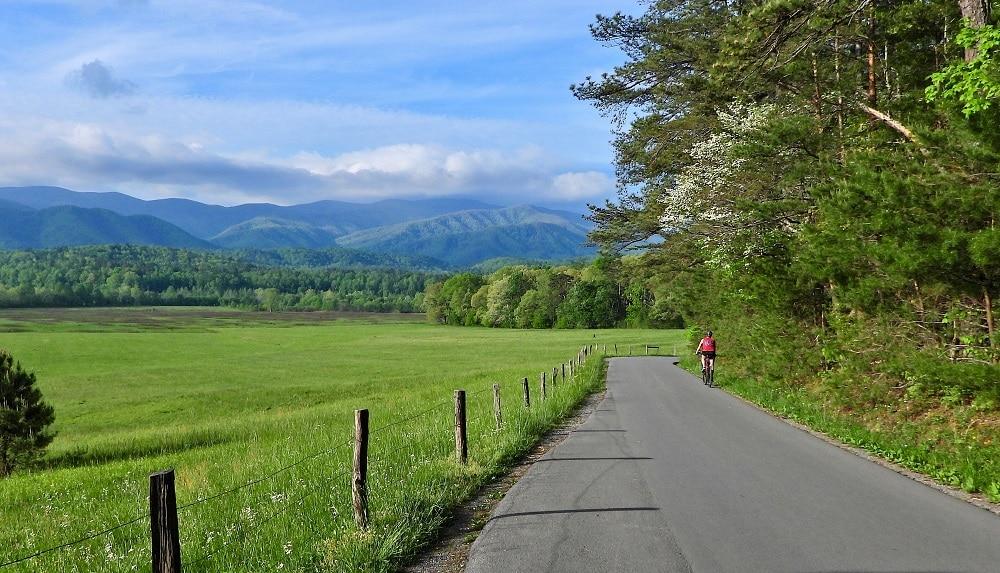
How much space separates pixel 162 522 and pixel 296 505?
→ 11.7 feet

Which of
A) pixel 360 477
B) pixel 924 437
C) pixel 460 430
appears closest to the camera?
pixel 360 477

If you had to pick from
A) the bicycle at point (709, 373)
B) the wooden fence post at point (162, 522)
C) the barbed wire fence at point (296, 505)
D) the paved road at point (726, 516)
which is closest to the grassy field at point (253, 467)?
the barbed wire fence at point (296, 505)

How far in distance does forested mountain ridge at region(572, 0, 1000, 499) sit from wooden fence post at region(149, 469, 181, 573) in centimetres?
882

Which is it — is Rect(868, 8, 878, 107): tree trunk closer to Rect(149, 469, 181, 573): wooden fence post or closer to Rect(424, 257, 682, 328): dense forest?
Rect(149, 469, 181, 573): wooden fence post

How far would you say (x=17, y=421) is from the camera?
17812 millimetres

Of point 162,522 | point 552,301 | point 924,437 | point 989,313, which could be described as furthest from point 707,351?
point 552,301

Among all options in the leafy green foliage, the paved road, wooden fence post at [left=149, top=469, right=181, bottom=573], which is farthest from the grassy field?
the leafy green foliage

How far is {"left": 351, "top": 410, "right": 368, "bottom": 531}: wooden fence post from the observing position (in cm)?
712

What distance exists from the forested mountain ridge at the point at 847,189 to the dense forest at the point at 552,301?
243ft

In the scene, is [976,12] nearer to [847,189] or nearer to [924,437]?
[847,189]

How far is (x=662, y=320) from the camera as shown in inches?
4277

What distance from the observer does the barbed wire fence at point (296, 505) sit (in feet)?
17.3

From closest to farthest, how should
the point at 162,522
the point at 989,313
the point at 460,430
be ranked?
1. the point at 162,522
2. the point at 989,313
3. the point at 460,430

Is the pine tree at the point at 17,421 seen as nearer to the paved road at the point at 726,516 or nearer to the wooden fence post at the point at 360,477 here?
the paved road at the point at 726,516
